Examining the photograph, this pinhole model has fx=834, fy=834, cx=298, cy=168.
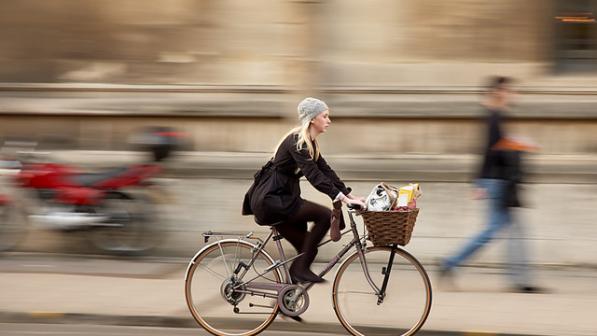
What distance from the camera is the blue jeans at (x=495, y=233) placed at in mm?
7016

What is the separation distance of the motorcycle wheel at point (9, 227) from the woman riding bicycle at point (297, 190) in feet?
12.3

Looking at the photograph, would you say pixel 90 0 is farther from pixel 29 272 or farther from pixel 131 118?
pixel 29 272

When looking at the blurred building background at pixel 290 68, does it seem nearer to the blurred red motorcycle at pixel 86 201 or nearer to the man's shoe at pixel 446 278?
the blurred red motorcycle at pixel 86 201

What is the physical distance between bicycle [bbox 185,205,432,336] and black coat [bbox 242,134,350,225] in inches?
7.8

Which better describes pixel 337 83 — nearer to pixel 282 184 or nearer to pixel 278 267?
pixel 282 184

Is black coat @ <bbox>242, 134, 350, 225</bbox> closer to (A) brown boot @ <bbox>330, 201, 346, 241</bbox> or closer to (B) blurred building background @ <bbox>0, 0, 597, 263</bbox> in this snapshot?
(A) brown boot @ <bbox>330, 201, 346, 241</bbox>

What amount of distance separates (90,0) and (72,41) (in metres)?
0.48

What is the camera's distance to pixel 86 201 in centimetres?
818

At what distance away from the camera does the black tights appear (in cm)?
558

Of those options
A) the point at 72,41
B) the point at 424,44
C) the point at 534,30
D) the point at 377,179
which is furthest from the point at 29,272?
the point at 534,30

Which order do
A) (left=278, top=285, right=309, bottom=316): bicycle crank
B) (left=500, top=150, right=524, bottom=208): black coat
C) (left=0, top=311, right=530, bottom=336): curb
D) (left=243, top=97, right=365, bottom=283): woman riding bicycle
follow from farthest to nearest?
(left=500, top=150, right=524, bottom=208): black coat < (left=0, top=311, right=530, bottom=336): curb < (left=278, top=285, right=309, bottom=316): bicycle crank < (left=243, top=97, right=365, bottom=283): woman riding bicycle

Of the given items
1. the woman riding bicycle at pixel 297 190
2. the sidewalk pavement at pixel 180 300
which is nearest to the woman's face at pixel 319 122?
the woman riding bicycle at pixel 297 190

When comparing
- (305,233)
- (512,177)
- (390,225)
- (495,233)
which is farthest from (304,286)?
(512,177)

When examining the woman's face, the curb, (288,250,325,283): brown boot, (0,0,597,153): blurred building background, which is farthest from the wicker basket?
(0,0,597,153): blurred building background
